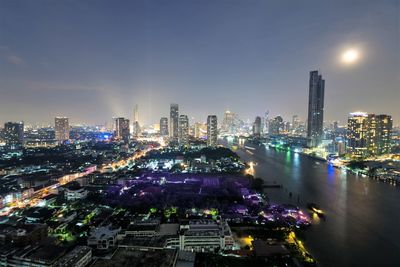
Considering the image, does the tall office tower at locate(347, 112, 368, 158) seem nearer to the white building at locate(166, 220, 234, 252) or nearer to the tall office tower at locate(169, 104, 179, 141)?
the white building at locate(166, 220, 234, 252)

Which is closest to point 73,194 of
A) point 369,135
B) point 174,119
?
point 369,135

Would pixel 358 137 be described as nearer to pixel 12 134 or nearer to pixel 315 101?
pixel 315 101

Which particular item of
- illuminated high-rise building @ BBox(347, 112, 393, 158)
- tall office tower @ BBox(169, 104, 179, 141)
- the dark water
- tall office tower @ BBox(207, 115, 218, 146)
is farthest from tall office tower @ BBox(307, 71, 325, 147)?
tall office tower @ BBox(169, 104, 179, 141)

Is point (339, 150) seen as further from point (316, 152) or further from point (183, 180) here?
point (183, 180)

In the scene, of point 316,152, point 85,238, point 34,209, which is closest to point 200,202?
point 85,238

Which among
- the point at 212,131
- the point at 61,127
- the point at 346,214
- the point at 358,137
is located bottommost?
the point at 346,214

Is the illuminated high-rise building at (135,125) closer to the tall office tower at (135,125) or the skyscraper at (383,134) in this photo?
the tall office tower at (135,125)

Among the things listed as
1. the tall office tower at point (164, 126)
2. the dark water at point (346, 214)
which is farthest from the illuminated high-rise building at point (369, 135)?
the tall office tower at point (164, 126)
